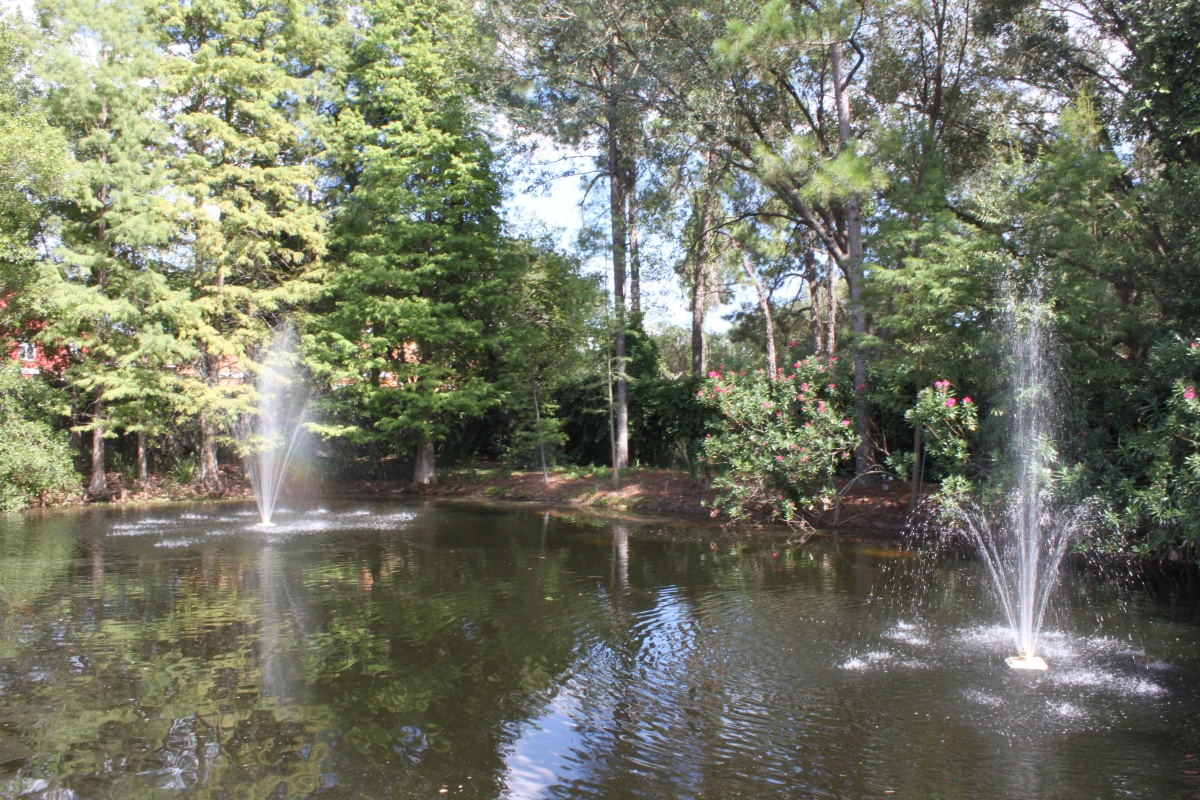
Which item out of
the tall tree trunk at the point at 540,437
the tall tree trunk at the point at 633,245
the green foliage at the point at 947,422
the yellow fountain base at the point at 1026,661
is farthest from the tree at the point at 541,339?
the yellow fountain base at the point at 1026,661

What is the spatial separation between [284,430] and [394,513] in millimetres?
6173

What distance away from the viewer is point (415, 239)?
68.9ft

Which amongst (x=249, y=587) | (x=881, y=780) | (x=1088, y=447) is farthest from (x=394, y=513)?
(x=881, y=780)

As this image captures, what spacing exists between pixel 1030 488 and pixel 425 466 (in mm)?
16580

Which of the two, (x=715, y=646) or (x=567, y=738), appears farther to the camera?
(x=715, y=646)

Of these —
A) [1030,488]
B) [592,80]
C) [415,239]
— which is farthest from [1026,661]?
[415,239]

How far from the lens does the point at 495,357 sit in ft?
75.5

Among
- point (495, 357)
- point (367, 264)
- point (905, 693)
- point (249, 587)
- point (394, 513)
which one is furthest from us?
point (495, 357)

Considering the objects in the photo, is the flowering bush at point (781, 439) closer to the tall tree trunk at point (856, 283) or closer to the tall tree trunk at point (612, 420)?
the tall tree trunk at point (856, 283)

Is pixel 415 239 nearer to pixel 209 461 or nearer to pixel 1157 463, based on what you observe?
pixel 209 461

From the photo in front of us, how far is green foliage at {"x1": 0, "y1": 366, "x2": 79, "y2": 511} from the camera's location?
17.0 meters

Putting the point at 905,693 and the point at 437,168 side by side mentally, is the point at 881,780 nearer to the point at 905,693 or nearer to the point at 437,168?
the point at 905,693

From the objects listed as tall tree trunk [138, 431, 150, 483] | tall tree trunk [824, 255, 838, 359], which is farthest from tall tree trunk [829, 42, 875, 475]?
tall tree trunk [138, 431, 150, 483]

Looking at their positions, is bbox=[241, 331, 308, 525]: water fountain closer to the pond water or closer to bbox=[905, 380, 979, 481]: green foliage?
the pond water
